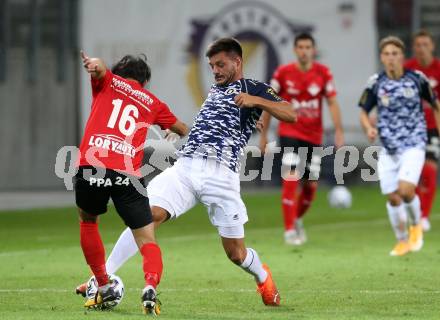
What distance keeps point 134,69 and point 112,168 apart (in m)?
0.81

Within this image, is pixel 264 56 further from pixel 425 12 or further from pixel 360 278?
pixel 360 278

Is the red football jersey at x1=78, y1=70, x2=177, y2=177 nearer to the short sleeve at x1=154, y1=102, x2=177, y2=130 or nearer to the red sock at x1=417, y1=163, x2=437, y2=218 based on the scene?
the short sleeve at x1=154, y1=102, x2=177, y2=130

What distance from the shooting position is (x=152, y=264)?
908cm

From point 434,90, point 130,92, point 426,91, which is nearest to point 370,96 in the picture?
point 426,91

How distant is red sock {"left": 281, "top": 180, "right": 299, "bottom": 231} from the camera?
15.4m

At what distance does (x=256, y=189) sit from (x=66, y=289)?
16.4 m

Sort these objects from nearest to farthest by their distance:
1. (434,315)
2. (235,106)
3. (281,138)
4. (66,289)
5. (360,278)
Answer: (434,315)
(235,106)
(66,289)
(360,278)
(281,138)

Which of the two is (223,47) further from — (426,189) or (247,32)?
(247,32)

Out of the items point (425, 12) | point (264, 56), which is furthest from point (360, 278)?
point (425, 12)

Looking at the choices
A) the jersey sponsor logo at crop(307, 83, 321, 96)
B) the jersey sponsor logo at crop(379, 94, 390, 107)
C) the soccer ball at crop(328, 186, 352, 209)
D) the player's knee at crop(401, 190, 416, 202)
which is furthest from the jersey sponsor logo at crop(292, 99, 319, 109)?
the soccer ball at crop(328, 186, 352, 209)

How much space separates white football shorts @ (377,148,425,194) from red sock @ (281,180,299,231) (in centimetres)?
164

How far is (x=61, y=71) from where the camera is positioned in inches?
1040

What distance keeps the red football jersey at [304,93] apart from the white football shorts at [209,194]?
5880mm

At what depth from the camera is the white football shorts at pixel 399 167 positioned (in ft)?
45.0
